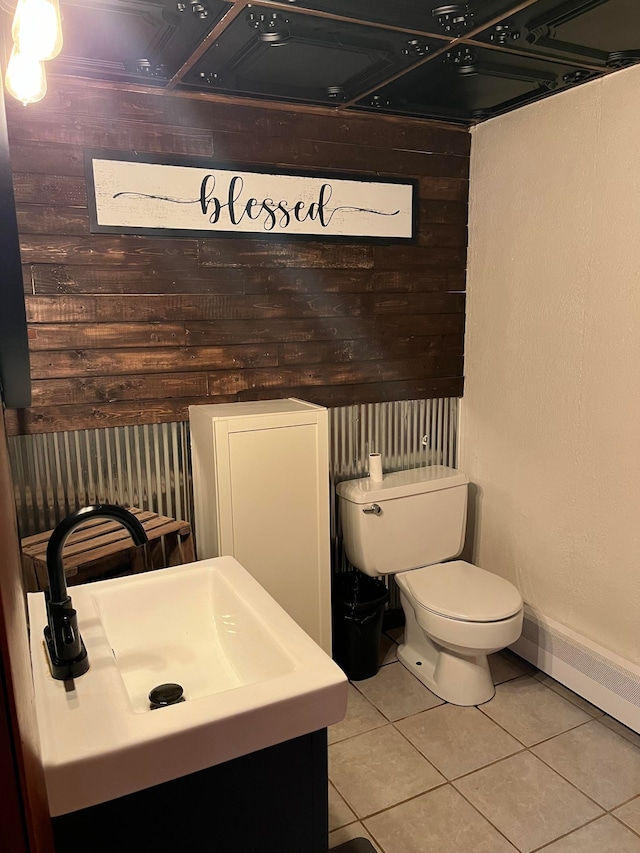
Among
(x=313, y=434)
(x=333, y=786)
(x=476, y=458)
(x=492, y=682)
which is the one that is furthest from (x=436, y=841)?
(x=476, y=458)

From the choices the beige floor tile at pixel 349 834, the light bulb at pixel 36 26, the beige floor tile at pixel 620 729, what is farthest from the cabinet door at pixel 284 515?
the light bulb at pixel 36 26

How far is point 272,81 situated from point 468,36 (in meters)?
0.68

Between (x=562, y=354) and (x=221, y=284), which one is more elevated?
(x=221, y=284)

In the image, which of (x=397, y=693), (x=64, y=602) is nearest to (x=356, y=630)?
(x=397, y=693)

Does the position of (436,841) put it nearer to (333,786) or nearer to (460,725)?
(333,786)

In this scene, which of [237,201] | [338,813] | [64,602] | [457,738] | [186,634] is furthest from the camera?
[237,201]

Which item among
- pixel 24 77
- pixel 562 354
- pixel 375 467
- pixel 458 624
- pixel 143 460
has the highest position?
pixel 24 77

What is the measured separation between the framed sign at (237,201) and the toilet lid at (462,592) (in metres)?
1.42

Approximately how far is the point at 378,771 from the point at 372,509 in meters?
0.94

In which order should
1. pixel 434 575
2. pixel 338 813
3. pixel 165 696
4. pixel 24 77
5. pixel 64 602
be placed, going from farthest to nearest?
pixel 434 575, pixel 338 813, pixel 165 696, pixel 64 602, pixel 24 77

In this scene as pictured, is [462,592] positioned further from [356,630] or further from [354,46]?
[354,46]

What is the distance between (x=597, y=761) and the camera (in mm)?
2189

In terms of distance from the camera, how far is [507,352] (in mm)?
2777

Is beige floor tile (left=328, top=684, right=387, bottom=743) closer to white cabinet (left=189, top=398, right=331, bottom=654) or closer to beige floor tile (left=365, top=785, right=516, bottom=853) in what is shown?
white cabinet (left=189, top=398, right=331, bottom=654)
